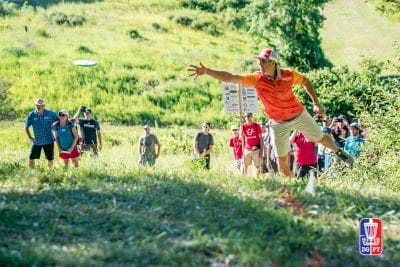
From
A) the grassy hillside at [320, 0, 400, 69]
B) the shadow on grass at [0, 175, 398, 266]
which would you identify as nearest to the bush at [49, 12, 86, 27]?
the grassy hillside at [320, 0, 400, 69]

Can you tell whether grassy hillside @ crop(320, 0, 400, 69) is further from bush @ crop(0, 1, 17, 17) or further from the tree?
bush @ crop(0, 1, 17, 17)

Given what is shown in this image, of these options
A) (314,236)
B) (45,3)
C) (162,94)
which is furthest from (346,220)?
(45,3)

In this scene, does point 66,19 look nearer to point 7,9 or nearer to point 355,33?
point 7,9

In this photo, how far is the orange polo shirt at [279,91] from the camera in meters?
8.97

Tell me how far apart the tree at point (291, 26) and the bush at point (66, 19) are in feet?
43.0

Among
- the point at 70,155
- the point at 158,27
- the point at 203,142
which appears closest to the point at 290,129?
the point at 70,155

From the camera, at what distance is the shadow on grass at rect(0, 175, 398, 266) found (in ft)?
18.2

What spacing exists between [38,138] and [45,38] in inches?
1107

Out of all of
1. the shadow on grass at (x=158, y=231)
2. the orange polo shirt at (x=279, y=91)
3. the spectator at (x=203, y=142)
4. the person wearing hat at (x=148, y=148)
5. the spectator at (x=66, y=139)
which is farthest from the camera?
the person wearing hat at (x=148, y=148)

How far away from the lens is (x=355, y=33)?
5238 cm

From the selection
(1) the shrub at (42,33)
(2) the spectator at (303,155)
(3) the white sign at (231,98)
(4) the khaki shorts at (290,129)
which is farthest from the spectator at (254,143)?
(1) the shrub at (42,33)

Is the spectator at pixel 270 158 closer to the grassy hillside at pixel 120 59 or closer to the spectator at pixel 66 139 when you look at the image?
A: the spectator at pixel 66 139

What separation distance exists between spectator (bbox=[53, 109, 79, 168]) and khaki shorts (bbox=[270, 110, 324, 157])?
5370mm

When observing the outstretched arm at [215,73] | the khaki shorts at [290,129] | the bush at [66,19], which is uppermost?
the bush at [66,19]
